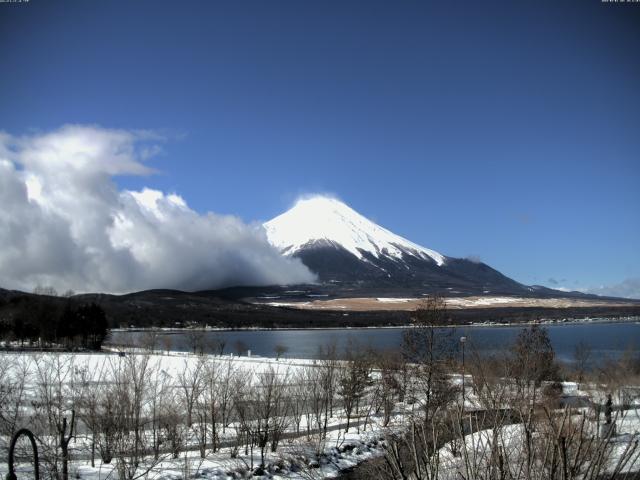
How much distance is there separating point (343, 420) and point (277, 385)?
7.94 meters

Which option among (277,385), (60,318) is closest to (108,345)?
(60,318)

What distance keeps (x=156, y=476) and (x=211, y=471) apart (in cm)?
228

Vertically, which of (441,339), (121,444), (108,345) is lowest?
(108,345)

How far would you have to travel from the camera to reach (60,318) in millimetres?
103625

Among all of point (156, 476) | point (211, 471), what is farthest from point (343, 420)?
point (156, 476)

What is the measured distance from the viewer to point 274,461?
23234 millimetres

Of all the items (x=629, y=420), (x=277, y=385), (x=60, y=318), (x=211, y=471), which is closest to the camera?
(x=211, y=471)

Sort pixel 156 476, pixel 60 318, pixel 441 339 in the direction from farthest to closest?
pixel 60 318 → pixel 441 339 → pixel 156 476

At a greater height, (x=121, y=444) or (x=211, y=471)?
(x=121, y=444)

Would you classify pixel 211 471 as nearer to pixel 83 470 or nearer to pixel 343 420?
pixel 83 470

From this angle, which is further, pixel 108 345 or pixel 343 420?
pixel 108 345

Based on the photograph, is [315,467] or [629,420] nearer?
[315,467]

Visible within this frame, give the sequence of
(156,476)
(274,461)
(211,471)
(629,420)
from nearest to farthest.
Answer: (156,476) → (211,471) → (274,461) → (629,420)

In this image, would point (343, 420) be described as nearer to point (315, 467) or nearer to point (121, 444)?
point (315, 467)
